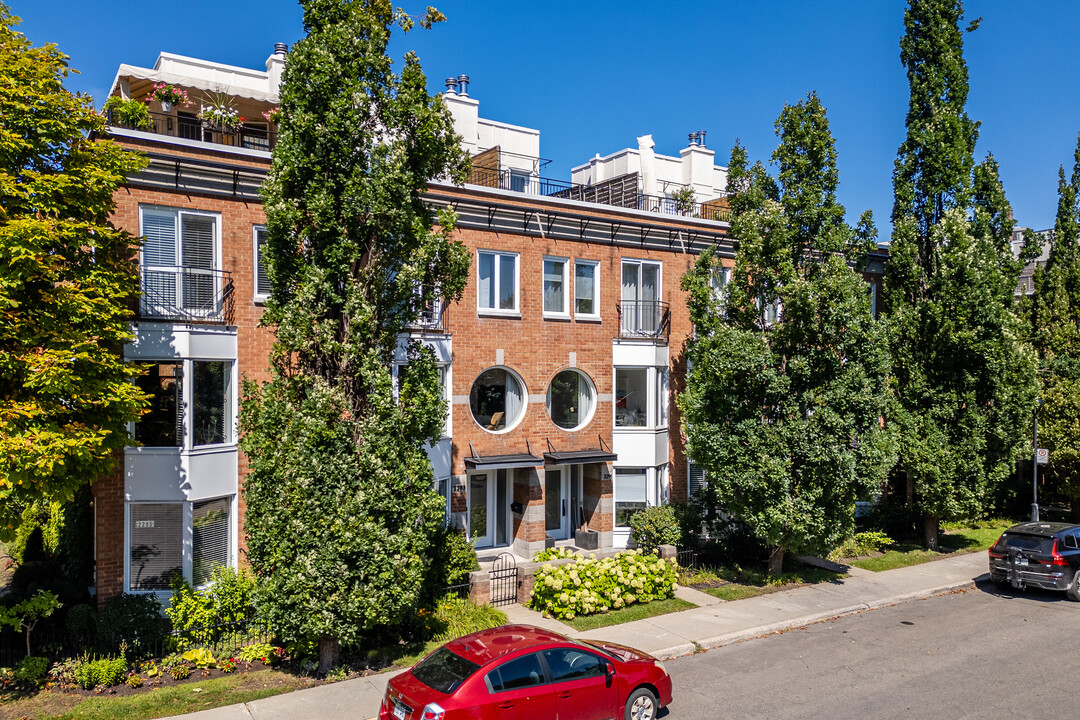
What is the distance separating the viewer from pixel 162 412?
49.8ft

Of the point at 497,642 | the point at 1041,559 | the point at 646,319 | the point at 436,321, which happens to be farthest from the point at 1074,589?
the point at 436,321

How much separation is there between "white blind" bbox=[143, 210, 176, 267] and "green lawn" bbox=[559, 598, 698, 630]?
11.7 meters

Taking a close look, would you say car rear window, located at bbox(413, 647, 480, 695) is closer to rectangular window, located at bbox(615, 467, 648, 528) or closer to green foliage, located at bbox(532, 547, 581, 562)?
green foliage, located at bbox(532, 547, 581, 562)

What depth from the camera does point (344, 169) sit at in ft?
41.4

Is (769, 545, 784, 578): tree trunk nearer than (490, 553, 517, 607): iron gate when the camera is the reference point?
No

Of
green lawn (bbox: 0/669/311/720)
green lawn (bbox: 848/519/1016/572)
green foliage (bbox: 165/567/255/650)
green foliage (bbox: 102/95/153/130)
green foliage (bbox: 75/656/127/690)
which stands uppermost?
green foliage (bbox: 102/95/153/130)

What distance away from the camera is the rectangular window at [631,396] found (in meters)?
22.3

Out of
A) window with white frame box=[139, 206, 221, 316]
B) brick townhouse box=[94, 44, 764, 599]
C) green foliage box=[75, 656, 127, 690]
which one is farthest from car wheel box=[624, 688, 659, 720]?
window with white frame box=[139, 206, 221, 316]

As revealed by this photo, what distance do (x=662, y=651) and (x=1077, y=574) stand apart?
11.0 meters

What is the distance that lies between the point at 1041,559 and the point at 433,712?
1568cm

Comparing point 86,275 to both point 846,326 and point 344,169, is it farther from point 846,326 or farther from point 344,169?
point 846,326

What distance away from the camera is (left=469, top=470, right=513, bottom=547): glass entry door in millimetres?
20659

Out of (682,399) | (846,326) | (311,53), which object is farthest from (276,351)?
(846,326)

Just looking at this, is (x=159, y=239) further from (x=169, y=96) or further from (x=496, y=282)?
(x=496, y=282)
